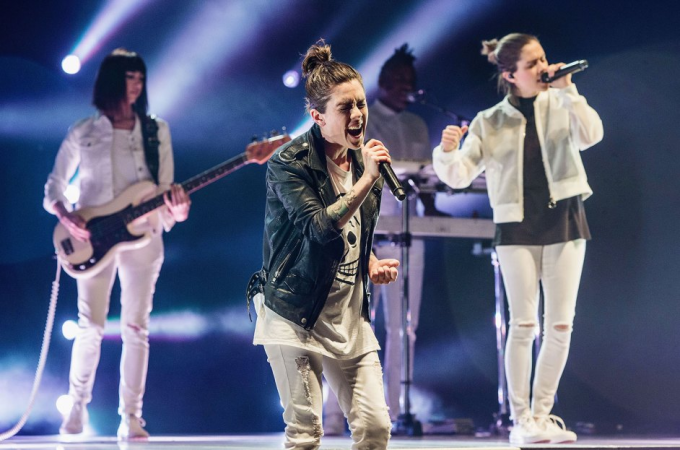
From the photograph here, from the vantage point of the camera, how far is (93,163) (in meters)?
4.75

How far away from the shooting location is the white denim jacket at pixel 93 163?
4.74 metres

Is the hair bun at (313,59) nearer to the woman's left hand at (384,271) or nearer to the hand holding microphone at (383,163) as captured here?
the hand holding microphone at (383,163)

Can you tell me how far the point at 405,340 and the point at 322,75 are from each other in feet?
8.21

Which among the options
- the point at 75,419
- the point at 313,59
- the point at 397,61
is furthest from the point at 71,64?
the point at 313,59

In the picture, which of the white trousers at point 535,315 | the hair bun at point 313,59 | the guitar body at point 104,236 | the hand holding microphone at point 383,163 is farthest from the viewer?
the guitar body at point 104,236

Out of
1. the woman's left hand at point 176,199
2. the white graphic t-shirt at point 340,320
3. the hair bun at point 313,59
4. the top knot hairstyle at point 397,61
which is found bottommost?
the white graphic t-shirt at point 340,320

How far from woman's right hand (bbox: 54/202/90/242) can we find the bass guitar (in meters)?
0.02

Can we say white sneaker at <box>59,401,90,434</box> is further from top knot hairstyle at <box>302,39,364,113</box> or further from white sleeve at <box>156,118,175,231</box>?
top knot hairstyle at <box>302,39,364,113</box>

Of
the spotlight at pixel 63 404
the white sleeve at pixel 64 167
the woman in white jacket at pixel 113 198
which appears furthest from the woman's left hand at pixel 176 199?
the spotlight at pixel 63 404

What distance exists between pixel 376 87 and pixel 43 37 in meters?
2.23

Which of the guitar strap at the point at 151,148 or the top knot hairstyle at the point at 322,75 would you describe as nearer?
the top knot hairstyle at the point at 322,75

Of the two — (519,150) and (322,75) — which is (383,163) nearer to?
(322,75)

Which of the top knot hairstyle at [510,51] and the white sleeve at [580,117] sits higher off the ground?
the top knot hairstyle at [510,51]

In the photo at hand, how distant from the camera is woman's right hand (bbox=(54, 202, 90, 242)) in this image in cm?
464
